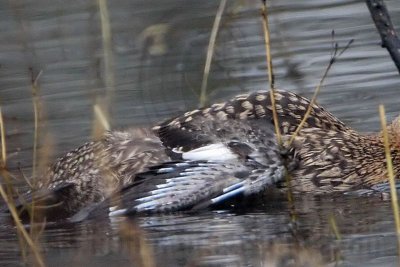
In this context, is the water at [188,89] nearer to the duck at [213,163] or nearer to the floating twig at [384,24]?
the duck at [213,163]

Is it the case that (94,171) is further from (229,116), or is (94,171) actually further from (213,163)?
(229,116)

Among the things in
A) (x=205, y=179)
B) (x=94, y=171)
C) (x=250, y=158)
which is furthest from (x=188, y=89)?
(x=205, y=179)

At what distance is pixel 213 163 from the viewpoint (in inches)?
327

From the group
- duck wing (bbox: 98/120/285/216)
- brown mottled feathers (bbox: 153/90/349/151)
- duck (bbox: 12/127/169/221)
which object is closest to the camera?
duck wing (bbox: 98/120/285/216)

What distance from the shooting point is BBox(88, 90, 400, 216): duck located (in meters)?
8.18

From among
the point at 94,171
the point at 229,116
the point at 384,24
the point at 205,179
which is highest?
A: the point at 384,24

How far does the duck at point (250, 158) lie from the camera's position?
26.8 ft

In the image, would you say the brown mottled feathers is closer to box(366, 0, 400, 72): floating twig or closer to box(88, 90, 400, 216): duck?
box(88, 90, 400, 216): duck

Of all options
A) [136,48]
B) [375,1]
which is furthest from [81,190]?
[136,48]

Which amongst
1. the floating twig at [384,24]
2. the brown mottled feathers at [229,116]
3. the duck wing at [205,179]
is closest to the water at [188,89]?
the duck wing at [205,179]

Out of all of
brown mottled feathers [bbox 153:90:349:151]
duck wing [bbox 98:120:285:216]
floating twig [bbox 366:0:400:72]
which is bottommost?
duck wing [bbox 98:120:285:216]

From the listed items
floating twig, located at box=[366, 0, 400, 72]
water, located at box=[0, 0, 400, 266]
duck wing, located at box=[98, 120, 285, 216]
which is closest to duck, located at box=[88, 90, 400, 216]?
duck wing, located at box=[98, 120, 285, 216]

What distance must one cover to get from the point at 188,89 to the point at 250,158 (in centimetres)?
261

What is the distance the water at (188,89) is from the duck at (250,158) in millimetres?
142
